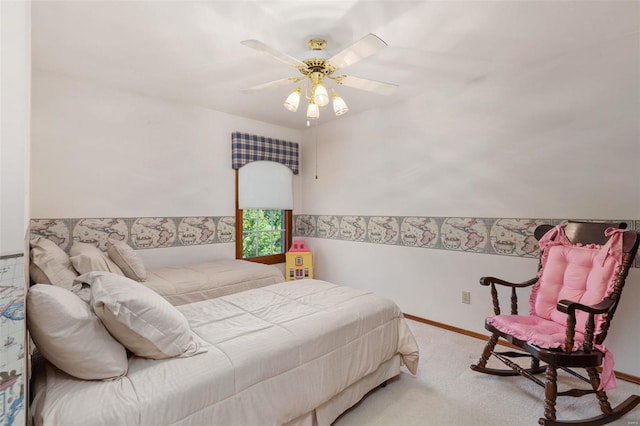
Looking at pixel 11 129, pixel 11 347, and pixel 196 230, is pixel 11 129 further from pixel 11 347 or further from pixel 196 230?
pixel 196 230

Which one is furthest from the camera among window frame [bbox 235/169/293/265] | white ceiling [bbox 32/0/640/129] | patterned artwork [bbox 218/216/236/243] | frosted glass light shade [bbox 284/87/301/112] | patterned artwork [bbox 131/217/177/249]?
window frame [bbox 235/169/293/265]

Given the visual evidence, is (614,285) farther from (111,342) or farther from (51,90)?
(51,90)

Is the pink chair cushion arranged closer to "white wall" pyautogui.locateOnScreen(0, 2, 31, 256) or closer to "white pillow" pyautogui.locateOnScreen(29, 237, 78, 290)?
"white wall" pyautogui.locateOnScreen(0, 2, 31, 256)

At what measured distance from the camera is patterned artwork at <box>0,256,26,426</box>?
0.83 meters

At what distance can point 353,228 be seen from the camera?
4.10m

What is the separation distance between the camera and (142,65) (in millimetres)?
2611

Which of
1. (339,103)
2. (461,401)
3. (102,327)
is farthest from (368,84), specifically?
(461,401)

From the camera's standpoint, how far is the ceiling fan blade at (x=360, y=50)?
163 centimetres

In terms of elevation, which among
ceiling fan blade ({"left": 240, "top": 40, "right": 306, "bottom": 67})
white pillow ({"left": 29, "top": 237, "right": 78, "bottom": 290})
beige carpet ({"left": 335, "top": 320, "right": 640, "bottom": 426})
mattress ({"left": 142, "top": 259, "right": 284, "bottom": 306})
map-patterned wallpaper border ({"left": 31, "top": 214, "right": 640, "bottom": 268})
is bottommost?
beige carpet ({"left": 335, "top": 320, "right": 640, "bottom": 426})

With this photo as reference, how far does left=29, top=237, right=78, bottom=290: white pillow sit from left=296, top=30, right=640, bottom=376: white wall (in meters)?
2.97

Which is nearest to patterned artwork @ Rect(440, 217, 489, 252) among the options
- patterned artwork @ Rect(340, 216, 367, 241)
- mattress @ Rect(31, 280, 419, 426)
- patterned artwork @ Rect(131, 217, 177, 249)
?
patterned artwork @ Rect(340, 216, 367, 241)

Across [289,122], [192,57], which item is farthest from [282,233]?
[192,57]

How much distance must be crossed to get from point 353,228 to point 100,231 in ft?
9.36

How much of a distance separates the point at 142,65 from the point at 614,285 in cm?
383
